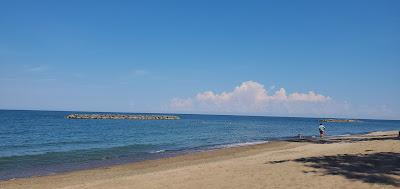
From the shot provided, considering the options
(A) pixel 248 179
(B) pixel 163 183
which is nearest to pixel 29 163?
(B) pixel 163 183

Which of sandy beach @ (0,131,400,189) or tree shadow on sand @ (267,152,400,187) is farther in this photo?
tree shadow on sand @ (267,152,400,187)

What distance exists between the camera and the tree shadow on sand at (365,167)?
44.3 ft

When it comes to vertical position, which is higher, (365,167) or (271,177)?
(365,167)

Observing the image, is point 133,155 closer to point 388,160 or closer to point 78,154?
point 78,154

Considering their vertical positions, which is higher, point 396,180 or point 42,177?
point 396,180

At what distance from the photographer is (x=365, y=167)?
1592 centimetres

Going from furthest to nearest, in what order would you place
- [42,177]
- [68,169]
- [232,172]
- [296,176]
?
[68,169]
[42,177]
[232,172]
[296,176]

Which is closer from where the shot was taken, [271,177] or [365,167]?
[271,177]

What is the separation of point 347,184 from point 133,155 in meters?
22.2

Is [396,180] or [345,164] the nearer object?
[396,180]

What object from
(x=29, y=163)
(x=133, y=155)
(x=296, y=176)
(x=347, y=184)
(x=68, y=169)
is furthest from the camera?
(x=133, y=155)

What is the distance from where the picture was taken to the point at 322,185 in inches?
507

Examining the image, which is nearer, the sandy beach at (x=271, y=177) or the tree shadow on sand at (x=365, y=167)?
the sandy beach at (x=271, y=177)

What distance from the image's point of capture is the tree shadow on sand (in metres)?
13.5
